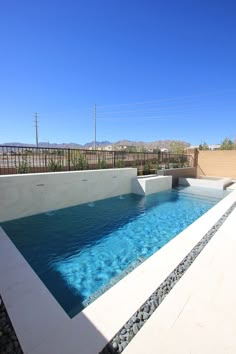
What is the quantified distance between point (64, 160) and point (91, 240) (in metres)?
4.41

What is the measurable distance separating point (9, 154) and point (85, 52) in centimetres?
917

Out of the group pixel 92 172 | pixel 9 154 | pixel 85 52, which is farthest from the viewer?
pixel 85 52

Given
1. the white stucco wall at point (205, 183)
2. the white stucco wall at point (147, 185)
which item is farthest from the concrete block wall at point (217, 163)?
the white stucco wall at point (147, 185)

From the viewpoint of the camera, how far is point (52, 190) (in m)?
6.36

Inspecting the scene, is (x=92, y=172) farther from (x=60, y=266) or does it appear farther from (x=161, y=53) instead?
(x=161, y=53)

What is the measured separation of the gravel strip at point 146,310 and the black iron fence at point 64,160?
587 centimetres

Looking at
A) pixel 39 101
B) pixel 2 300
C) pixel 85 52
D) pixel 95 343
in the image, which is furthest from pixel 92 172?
pixel 39 101

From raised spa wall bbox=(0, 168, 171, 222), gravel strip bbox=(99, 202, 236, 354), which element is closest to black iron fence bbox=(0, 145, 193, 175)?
raised spa wall bbox=(0, 168, 171, 222)

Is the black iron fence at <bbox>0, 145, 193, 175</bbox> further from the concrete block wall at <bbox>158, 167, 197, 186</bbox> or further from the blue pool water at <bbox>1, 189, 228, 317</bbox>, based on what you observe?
the blue pool water at <bbox>1, 189, 228, 317</bbox>

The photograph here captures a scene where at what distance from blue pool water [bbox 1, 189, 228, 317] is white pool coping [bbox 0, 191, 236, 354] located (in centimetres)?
53

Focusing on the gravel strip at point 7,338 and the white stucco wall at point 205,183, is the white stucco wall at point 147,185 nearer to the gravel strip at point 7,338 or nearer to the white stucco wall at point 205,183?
the white stucco wall at point 205,183

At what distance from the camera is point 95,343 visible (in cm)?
155

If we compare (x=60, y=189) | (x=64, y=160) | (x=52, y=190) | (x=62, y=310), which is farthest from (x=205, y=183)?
(x=62, y=310)

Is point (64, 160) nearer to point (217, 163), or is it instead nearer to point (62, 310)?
point (62, 310)
